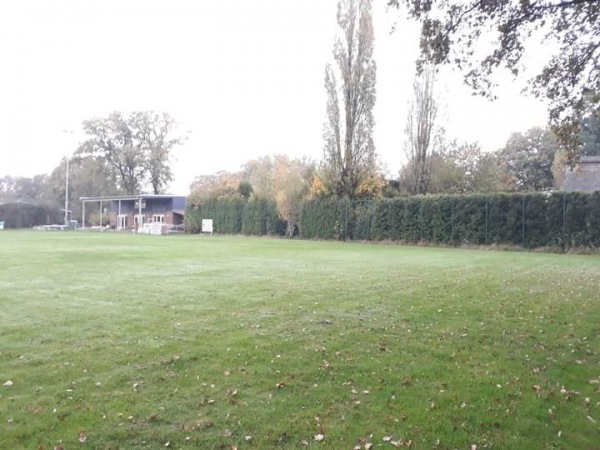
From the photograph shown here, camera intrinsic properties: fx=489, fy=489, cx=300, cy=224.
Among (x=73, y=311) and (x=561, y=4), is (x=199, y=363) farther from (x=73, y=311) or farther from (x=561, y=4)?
(x=561, y=4)

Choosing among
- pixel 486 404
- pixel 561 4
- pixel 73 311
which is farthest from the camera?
pixel 561 4

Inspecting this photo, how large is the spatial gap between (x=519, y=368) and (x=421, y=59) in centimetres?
637

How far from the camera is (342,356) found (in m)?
5.38

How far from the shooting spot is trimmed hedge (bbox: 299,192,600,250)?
75.3ft

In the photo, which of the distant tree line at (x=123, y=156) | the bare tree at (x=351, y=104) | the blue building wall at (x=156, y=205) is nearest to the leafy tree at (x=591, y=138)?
the bare tree at (x=351, y=104)

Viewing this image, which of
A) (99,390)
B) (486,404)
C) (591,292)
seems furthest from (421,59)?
(99,390)

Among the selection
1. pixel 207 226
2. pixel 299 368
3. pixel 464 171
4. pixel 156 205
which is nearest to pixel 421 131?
pixel 464 171

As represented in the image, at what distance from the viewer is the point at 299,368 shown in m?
4.98

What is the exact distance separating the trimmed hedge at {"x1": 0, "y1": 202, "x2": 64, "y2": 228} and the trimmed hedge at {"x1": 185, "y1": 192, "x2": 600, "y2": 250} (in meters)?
43.8

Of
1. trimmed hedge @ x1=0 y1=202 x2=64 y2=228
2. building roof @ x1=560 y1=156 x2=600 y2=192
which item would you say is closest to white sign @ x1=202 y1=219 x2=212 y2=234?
building roof @ x1=560 y1=156 x2=600 y2=192

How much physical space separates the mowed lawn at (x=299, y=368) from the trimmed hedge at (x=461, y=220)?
611 inches

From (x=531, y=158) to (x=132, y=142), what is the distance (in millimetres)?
48509

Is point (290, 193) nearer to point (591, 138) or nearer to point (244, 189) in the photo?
point (244, 189)

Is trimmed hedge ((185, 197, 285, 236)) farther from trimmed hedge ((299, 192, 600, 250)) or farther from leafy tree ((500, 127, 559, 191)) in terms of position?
leafy tree ((500, 127, 559, 191))
